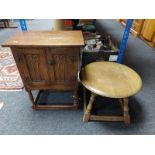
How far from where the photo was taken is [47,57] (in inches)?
42.0

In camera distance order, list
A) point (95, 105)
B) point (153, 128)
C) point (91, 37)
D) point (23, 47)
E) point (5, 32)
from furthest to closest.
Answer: point (5, 32), point (91, 37), point (95, 105), point (153, 128), point (23, 47)

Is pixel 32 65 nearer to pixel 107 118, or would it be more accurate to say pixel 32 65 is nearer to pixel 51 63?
pixel 51 63

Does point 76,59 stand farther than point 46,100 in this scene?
No

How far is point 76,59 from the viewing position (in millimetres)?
1075

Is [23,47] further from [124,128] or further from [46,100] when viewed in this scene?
[124,128]

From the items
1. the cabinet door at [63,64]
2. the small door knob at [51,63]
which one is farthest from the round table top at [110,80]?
the small door knob at [51,63]

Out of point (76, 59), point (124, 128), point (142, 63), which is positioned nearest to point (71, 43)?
point (76, 59)

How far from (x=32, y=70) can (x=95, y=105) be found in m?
0.81

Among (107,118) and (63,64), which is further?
(107,118)

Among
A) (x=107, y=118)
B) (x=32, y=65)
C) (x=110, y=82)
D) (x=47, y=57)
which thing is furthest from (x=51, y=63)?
(x=107, y=118)

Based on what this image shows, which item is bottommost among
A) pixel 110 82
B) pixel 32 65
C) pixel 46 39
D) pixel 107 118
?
pixel 107 118

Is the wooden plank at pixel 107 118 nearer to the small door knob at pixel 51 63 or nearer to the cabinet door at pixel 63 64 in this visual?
the cabinet door at pixel 63 64

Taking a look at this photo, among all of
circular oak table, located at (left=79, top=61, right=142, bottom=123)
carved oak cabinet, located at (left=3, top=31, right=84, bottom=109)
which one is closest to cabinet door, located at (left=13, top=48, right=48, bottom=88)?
carved oak cabinet, located at (left=3, top=31, right=84, bottom=109)

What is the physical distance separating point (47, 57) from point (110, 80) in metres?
0.57
